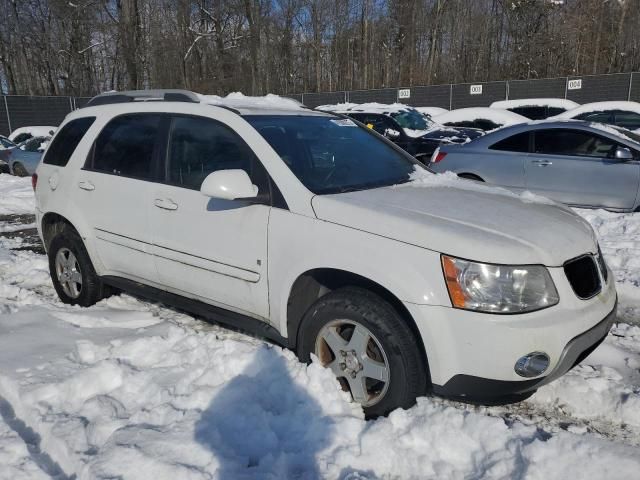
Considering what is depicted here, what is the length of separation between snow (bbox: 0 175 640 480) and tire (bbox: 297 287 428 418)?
0.30ft

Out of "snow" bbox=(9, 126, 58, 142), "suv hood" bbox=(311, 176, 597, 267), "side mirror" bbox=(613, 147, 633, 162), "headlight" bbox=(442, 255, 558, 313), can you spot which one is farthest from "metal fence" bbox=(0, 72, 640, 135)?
"headlight" bbox=(442, 255, 558, 313)

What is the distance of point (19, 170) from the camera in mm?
15422

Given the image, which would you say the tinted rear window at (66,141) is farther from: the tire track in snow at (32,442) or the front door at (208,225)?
the tire track in snow at (32,442)

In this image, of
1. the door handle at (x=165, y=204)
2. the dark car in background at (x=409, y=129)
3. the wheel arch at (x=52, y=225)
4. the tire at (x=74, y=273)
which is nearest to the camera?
the door handle at (x=165, y=204)

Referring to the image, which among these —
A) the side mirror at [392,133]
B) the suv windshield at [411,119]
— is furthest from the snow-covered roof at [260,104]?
the suv windshield at [411,119]

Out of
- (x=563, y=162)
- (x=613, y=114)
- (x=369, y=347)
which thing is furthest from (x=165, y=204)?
(x=613, y=114)

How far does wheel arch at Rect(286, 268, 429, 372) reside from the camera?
2.85 meters

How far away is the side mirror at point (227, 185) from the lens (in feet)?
10.1

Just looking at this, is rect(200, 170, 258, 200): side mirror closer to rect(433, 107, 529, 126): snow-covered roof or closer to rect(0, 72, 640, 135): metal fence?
rect(433, 107, 529, 126): snow-covered roof

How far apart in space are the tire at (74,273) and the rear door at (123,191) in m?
0.23

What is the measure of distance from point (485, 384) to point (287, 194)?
1.48 m

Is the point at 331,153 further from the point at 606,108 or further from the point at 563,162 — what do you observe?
the point at 606,108

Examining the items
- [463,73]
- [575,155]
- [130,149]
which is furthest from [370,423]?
[463,73]

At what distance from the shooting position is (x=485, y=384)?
8.53ft
